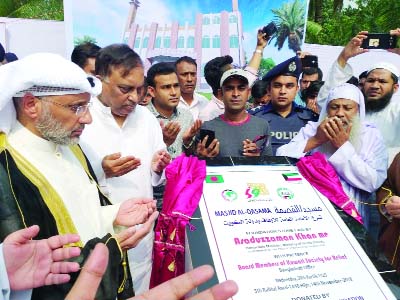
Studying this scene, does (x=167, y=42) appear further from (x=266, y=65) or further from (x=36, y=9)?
(x=36, y=9)

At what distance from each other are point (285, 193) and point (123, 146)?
47.0 inches

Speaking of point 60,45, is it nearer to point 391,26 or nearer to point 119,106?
point 119,106

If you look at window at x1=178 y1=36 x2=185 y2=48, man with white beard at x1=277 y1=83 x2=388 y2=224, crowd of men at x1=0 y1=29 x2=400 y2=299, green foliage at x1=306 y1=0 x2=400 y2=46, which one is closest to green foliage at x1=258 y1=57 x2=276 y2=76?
window at x1=178 y1=36 x2=185 y2=48

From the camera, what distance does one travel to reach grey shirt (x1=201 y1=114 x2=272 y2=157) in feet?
10.3

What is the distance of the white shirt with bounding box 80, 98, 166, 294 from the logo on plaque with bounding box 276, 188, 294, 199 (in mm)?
953

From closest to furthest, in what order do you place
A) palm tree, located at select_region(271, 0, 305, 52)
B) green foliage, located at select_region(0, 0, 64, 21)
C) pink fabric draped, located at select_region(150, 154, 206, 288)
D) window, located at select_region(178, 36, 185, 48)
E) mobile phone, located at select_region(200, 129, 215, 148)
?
pink fabric draped, located at select_region(150, 154, 206, 288)
mobile phone, located at select_region(200, 129, 215, 148)
window, located at select_region(178, 36, 185, 48)
palm tree, located at select_region(271, 0, 305, 52)
green foliage, located at select_region(0, 0, 64, 21)

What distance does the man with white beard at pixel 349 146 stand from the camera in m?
2.60

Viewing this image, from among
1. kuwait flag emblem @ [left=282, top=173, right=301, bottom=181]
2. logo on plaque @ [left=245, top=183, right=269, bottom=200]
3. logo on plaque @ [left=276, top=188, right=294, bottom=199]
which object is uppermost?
kuwait flag emblem @ [left=282, top=173, right=301, bottom=181]

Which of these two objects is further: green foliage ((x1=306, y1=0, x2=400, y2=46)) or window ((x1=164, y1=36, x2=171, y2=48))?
green foliage ((x1=306, y1=0, x2=400, y2=46))

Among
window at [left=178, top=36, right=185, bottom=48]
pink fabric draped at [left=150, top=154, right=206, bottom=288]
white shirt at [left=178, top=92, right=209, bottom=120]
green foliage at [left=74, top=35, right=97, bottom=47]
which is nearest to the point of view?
pink fabric draped at [left=150, top=154, right=206, bottom=288]

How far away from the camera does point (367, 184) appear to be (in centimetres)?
260

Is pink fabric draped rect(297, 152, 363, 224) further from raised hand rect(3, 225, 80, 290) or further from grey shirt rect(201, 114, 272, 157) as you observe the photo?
raised hand rect(3, 225, 80, 290)

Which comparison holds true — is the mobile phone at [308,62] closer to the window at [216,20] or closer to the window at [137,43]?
the window at [216,20]

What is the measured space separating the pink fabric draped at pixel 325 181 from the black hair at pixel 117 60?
1266mm
